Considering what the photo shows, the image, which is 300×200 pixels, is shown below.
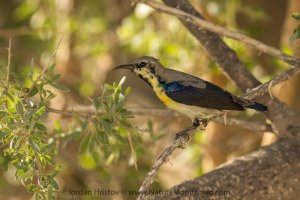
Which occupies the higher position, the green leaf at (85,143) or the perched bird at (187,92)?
the perched bird at (187,92)

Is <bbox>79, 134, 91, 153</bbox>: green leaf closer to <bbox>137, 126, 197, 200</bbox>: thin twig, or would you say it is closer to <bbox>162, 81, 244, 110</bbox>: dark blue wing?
<bbox>137, 126, 197, 200</bbox>: thin twig

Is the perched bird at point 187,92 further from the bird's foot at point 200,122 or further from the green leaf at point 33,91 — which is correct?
the green leaf at point 33,91

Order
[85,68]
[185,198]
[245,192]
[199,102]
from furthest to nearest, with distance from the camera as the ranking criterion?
1. [85,68]
2. [199,102]
3. [245,192]
4. [185,198]

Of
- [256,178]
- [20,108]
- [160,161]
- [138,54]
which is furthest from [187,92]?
[138,54]

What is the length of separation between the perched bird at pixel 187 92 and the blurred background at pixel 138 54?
48 cm

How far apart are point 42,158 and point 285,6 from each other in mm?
4862

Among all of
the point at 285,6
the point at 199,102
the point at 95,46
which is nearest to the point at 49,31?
the point at 95,46

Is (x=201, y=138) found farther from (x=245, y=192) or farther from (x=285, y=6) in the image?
(x=245, y=192)

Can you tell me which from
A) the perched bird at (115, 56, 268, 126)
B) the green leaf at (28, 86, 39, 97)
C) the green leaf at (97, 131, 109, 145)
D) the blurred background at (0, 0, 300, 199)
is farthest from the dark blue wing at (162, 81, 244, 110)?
the green leaf at (28, 86, 39, 97)

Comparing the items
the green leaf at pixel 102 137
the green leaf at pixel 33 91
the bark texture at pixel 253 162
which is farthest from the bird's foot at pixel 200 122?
the green leaf at pixel 33 91

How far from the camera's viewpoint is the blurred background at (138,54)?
6.01m

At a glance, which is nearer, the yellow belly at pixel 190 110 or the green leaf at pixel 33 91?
the green leaf at pixel 33 91

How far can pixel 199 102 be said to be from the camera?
15.5 feet

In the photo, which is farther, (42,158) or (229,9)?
(229,9)
